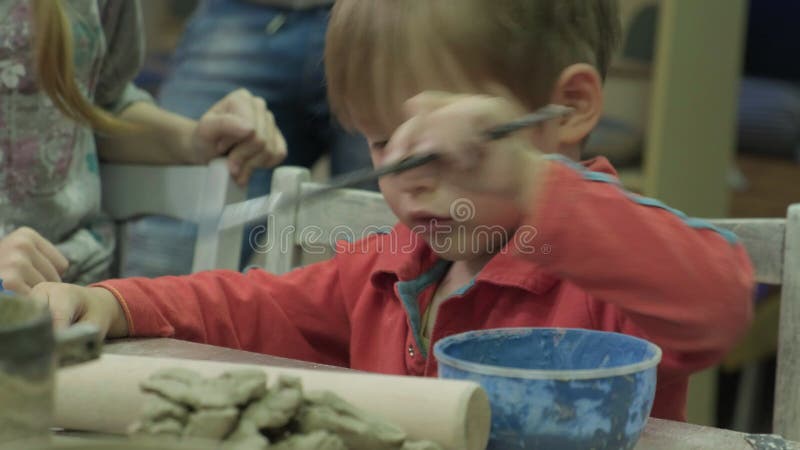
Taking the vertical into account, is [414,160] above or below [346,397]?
above

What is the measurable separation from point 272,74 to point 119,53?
12.7 inches

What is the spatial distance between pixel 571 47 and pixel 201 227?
0.54 m

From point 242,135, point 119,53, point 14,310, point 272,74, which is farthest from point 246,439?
point 272,74

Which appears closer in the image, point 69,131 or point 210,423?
point 210,423

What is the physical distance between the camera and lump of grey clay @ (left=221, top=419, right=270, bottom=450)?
0.49 metres

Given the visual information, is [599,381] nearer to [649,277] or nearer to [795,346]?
[649,277]

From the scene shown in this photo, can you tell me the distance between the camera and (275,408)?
1.67 feet

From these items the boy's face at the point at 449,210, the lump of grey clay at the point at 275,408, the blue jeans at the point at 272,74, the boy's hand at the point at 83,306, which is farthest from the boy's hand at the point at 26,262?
the blue jeans at the point at 272,74

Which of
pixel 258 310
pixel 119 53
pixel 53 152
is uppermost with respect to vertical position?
pixel 119 53

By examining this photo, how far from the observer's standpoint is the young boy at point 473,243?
2.15 ft

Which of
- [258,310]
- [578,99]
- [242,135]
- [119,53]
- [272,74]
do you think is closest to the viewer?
[578,99]

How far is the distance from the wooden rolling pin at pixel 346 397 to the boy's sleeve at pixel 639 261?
14 centimetres

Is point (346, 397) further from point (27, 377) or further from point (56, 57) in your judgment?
point (56, 57)

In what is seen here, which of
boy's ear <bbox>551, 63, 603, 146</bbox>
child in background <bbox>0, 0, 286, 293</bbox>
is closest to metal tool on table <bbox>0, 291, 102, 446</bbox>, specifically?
boy's ear <bbox>551, 63, 603, 146</bbox>
